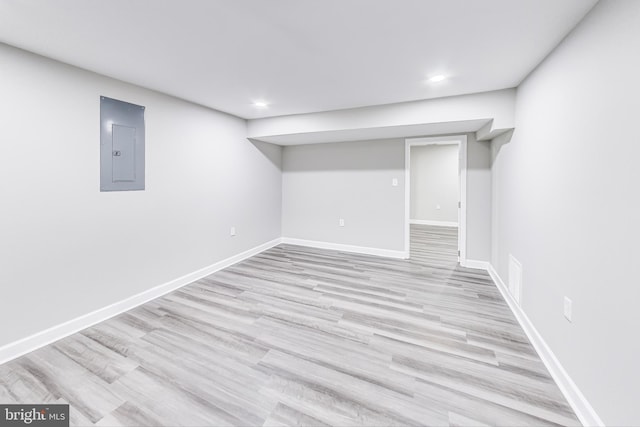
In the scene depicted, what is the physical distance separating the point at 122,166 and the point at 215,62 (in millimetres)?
1429

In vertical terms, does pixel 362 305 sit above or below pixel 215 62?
below

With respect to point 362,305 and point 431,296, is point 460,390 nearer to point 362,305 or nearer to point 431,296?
point 362,305

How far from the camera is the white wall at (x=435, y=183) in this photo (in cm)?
777

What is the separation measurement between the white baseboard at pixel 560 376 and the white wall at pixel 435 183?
5.40 m

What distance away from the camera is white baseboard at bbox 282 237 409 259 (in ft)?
15.8

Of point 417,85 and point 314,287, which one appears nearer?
point 417,85

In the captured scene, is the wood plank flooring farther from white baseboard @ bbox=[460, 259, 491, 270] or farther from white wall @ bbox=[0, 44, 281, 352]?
white baseboard @ bbox=[460, 259, 491, 270]

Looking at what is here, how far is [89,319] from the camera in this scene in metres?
2.56

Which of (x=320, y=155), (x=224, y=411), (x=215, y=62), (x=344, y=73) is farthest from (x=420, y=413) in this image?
(x=320, y=155)

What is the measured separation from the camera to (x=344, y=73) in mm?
2594

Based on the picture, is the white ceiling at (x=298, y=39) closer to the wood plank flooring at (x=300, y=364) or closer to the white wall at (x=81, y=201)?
the white wall at (x=81, y=201)

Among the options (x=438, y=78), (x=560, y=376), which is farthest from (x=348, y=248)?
(x=560, y=376)

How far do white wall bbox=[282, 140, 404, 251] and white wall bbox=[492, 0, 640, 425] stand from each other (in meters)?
2.43

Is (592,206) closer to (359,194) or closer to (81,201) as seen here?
(359,194)
